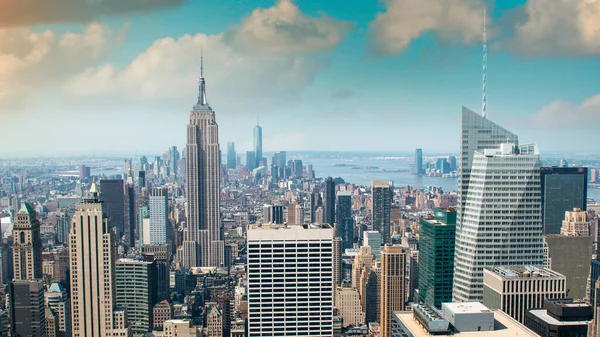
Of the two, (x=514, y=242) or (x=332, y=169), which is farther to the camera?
(x=332, y=169)

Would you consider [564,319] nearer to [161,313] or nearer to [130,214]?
[161,313]

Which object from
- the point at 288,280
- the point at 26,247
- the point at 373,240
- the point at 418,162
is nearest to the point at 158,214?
the point at 373,240

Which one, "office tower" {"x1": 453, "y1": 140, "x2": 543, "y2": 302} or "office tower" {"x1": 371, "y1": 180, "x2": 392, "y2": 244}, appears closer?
"office tower" {"x1": 453, "y1": 140, "x2": 543, "y2": 302}

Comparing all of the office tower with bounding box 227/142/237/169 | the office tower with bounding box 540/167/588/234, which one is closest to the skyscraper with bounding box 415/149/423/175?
the office tower with bounding box 540/167/588/234

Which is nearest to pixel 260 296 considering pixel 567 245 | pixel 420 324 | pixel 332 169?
pixel 420 324

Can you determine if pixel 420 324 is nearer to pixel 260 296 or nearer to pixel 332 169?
pixel 260 296

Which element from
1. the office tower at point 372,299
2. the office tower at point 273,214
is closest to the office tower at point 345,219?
the office tower at point 273,214

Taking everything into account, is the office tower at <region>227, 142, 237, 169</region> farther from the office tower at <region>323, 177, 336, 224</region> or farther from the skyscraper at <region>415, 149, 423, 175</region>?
the skyscraper at <region>415, 149, 423, 175</region>
